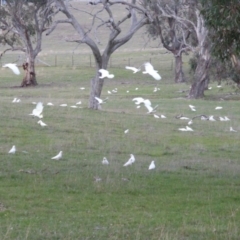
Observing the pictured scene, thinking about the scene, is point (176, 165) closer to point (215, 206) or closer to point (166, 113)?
point (215, 206)

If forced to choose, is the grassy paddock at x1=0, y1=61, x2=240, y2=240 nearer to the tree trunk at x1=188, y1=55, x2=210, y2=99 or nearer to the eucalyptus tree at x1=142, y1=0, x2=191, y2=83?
the eucalyptus tree at x1=142, y1=0, x2=191, y2=83

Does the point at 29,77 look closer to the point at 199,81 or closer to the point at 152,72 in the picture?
the point at 199,81

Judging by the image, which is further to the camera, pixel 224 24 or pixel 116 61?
pixel 116 61

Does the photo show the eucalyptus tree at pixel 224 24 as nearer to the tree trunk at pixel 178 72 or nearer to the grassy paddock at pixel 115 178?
the grassy paddock at pixel 115 178

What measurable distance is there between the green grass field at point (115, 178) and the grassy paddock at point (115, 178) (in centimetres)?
2

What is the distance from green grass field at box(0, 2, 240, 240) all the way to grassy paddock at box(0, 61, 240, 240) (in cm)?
2

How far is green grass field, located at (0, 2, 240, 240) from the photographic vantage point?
28.7 feet

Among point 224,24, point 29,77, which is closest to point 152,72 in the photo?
point 224,24

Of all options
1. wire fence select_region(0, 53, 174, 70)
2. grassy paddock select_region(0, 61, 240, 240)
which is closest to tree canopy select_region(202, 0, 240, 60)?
grassy paddock select_region(0, 61, 240, 240)

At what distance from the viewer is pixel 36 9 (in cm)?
4847

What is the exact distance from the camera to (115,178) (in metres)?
12.4

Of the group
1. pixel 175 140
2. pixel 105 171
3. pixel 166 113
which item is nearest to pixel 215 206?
pixel 105 171

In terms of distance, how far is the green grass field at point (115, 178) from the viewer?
876 cm

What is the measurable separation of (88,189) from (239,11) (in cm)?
397
